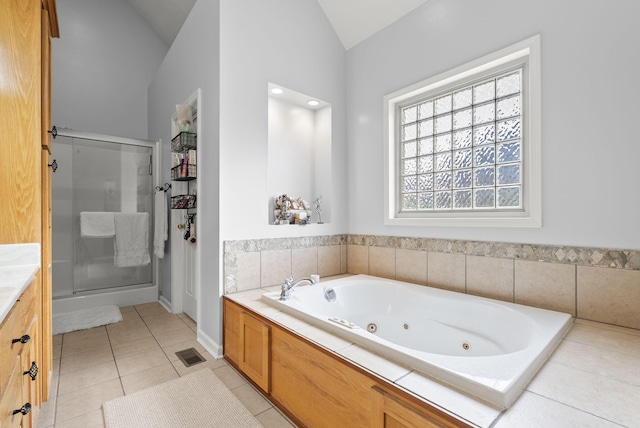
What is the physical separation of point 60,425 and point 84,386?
0.37 meters

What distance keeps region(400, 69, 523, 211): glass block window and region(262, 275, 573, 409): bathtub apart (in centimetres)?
71

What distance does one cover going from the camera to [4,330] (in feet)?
2.85

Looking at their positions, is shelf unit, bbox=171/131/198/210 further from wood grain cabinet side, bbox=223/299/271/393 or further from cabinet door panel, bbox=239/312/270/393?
cabinet door panel, bbox=239/312/270/393

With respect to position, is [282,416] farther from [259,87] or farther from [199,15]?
[199,15]

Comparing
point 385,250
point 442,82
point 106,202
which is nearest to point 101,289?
point 106,202

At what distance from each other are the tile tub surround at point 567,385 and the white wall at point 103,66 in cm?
414

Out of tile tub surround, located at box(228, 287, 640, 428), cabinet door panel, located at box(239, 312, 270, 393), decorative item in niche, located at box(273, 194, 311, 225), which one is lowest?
cabinet door panel, located at box(239, 312, 270, 393)

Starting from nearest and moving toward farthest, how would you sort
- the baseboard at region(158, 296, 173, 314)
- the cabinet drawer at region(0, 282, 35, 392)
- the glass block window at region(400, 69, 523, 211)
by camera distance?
1. the cabinet drawer at region(0, 282, 35, 392)
2. the glass block window at region(400, 69, 523, 211)
3. the baseboard at region(158, 296, 173, 314)

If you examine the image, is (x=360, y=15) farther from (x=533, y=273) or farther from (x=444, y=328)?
(x=444, y=328)

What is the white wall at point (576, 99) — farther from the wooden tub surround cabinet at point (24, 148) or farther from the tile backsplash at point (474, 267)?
the wooden tub surround cabinet at point (24, 148)

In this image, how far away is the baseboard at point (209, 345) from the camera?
220 centimetres

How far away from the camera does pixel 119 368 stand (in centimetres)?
206

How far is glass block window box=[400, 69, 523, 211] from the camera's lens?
1993mm

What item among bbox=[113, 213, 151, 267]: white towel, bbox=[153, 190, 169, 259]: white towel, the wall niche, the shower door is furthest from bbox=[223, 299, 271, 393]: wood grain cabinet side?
the shower door
